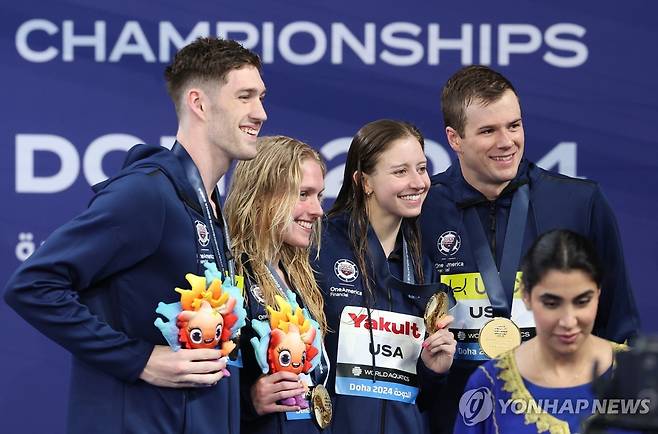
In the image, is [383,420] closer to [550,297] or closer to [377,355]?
[377,355]

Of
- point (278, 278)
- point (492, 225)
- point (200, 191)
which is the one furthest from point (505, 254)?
point (200, 191)

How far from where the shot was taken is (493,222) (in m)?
3.63

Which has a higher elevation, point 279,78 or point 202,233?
point 279,78

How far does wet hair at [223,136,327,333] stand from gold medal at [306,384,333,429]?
199 mm

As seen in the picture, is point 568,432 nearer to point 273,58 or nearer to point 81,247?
point 81,247

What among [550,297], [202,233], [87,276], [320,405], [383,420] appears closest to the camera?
[550,297]

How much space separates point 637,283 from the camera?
4707mm

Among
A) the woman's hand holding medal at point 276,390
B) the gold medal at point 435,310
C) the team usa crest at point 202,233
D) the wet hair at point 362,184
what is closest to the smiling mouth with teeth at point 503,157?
the wet hair at point 362,184

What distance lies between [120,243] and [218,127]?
0.47 metres

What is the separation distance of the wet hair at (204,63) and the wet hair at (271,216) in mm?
369

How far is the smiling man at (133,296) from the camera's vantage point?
280 centimetres

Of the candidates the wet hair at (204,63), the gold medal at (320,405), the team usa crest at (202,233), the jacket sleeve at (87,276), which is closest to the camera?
the jacket sleeve at (87,276)

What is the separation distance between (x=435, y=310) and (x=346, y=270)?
30 cm

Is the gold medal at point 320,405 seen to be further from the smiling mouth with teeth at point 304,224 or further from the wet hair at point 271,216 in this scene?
the smiling mouth with teeth at point 304,224
